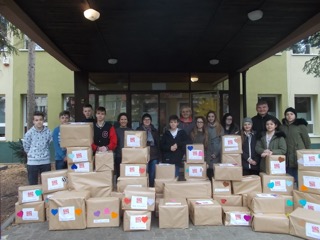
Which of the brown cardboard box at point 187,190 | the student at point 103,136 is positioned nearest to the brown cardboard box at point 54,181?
the student at point 103,136

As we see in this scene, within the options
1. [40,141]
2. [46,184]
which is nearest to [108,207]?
[46,184]

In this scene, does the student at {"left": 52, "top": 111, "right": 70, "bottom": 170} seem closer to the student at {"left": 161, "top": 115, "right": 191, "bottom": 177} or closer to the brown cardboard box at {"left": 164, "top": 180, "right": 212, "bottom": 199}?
the student at {"left": 161, "top": 115, "right": 191, "bottom": 177}

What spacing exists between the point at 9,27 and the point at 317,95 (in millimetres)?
10323

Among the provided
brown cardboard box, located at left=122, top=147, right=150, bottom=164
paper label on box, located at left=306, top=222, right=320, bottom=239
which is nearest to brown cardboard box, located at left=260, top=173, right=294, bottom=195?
paper label on box, located at left=306, top=222, right=320, bottom=239

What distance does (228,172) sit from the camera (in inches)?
184

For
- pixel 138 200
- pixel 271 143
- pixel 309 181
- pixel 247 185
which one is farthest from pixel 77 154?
pixel 309 181

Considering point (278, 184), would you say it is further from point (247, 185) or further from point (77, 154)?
point (77, 154)

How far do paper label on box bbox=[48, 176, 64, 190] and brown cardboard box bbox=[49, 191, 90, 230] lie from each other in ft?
1.46

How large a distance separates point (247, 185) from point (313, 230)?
112 centimetres

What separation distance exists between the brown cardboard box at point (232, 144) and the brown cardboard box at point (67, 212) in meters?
2.30

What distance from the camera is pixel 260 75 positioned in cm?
1082

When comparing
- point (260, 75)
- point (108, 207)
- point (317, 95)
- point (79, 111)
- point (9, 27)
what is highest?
point (9, 27)

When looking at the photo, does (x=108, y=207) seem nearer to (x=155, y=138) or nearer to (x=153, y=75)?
(x=155, y=138)

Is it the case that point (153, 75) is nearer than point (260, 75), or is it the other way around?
point (153, 75)
